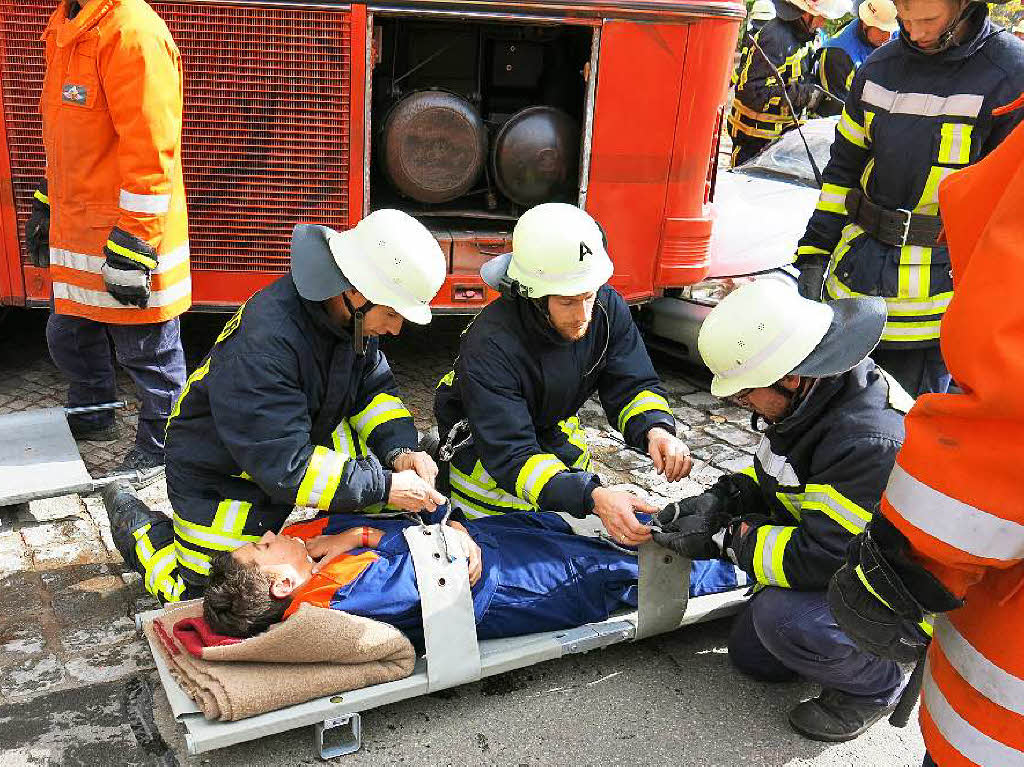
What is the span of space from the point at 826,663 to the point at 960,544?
1.25m

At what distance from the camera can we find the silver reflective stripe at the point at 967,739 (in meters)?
1.69

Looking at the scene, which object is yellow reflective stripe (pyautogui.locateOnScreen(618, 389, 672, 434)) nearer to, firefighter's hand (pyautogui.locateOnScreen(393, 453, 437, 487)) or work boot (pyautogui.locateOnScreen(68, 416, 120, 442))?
firefighter's hand (pyautogui.locateOnScreen(393, 453, 437, 487))

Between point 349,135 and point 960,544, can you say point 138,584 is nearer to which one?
point 349,135

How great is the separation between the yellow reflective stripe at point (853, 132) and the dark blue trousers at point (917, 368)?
29.4 inches

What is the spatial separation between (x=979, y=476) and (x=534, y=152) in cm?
343

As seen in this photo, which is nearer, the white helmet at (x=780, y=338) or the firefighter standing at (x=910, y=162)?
the white helmet at (x=780, y=338)

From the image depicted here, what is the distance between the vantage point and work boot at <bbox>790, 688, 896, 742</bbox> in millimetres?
2818

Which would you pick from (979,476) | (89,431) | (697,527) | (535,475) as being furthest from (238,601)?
(89,431)

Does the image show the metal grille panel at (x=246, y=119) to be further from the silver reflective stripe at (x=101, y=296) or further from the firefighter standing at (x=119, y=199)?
the silver reflective stripe at (x=101, y=296)

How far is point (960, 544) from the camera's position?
1.59 metres

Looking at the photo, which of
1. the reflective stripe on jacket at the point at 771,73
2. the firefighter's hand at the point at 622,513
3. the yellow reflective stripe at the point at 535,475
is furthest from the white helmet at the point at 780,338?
the reflective stripe on jacket at the point at 771,73

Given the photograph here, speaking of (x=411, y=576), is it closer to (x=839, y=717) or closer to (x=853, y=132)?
(x=839, y=717)

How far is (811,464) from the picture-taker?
2785 millimetres

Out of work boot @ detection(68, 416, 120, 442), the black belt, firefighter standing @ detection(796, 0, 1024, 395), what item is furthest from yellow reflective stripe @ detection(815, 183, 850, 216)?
work boot @ detection(68, 416, 120, 442)
